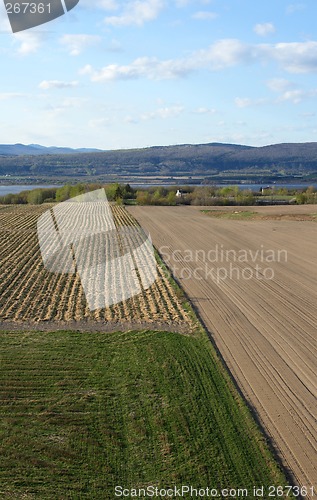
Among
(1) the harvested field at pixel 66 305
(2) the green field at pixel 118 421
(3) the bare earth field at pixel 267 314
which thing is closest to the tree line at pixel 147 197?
(3) the bare earth field at pixel 267 314

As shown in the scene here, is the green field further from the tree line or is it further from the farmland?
the tree line

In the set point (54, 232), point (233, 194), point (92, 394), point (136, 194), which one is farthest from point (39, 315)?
point (233, 194)

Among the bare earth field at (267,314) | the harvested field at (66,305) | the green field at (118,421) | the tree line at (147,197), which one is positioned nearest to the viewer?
the green field at (118,421)

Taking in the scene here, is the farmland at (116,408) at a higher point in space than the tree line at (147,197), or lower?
higher

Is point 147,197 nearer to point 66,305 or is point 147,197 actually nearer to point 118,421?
point 66,305

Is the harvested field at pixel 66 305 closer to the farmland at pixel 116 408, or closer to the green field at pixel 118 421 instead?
the farmland at pixel 116 408
